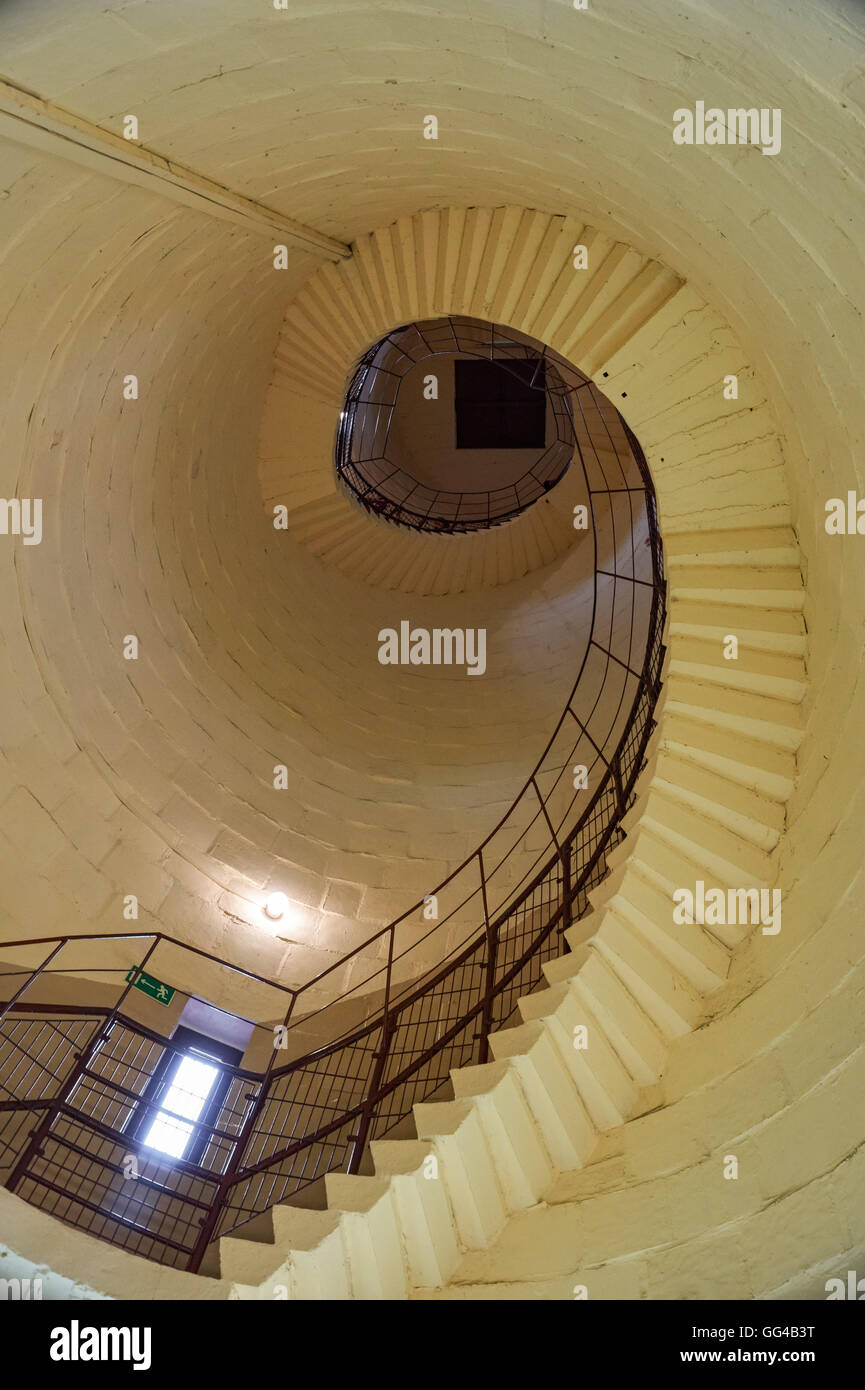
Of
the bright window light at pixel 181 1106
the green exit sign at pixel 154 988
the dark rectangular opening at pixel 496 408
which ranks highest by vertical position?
the dark rectangular opening at pixel 496 408

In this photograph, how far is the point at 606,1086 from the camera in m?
5.18

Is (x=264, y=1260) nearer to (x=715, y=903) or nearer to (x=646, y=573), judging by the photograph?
(x=715, y=903)

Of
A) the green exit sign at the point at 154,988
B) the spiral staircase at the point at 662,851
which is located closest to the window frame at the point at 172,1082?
the green exit sign at the point at 154,988

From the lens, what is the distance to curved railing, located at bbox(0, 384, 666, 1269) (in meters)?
6.47

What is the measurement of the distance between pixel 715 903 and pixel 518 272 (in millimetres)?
4666

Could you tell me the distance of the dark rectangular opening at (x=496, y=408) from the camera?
15586 mm

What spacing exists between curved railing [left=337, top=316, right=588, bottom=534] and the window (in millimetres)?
6776

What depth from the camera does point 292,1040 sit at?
8438 millimetres

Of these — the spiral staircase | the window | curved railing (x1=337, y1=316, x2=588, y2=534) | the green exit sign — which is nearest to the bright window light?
the window

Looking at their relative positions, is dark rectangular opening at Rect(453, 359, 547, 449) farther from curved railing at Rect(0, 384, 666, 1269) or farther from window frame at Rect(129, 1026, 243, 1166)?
window frame at Rect(129, 1026, 243, 1166)


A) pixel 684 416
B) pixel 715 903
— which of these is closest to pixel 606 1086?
pixel 715 903

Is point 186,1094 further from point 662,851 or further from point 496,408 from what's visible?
point 496,408

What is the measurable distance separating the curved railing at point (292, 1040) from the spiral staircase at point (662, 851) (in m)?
0.39

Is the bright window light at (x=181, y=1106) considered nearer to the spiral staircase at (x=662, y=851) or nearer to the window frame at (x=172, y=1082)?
the window frame at (x=172, y=1082)
